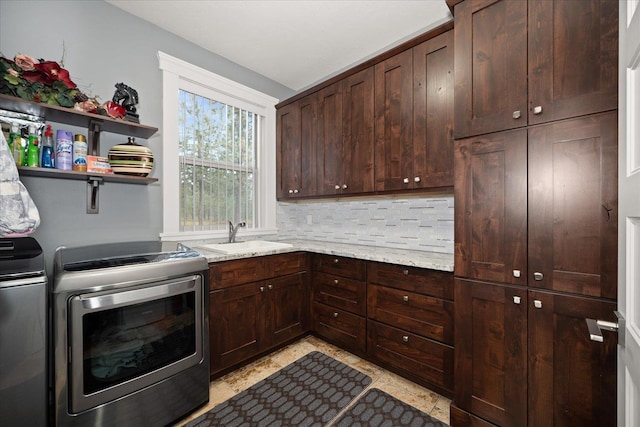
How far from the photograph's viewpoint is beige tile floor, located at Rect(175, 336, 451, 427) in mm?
1836

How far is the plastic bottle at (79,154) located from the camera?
5.97ft

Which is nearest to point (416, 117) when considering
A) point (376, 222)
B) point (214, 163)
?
point (376, 222)

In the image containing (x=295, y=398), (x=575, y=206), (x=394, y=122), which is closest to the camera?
(x=575, y=206)

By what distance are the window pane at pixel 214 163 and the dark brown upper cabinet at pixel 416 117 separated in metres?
1.52

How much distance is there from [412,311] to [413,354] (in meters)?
0.31

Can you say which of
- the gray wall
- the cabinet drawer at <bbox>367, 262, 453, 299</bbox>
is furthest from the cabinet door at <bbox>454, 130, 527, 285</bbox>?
the gray wall

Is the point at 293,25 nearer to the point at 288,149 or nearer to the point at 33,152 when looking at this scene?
the point at 288,149

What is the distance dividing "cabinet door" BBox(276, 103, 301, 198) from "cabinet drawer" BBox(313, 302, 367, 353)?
4.41ft

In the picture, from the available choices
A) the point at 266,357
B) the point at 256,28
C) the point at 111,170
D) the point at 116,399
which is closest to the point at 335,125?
the point at 256,28

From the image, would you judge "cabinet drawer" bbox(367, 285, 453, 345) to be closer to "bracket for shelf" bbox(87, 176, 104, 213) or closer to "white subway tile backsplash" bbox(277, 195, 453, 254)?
"white subway tile backsplash" bbox(277, 195, 453, 254)

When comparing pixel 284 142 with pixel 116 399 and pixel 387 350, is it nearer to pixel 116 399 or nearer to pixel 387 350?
pixel 387 350

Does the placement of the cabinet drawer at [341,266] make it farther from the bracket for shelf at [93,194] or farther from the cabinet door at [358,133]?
the bracket for shelf at [93,194]

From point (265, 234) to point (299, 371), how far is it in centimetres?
155

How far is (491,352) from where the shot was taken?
153cm
